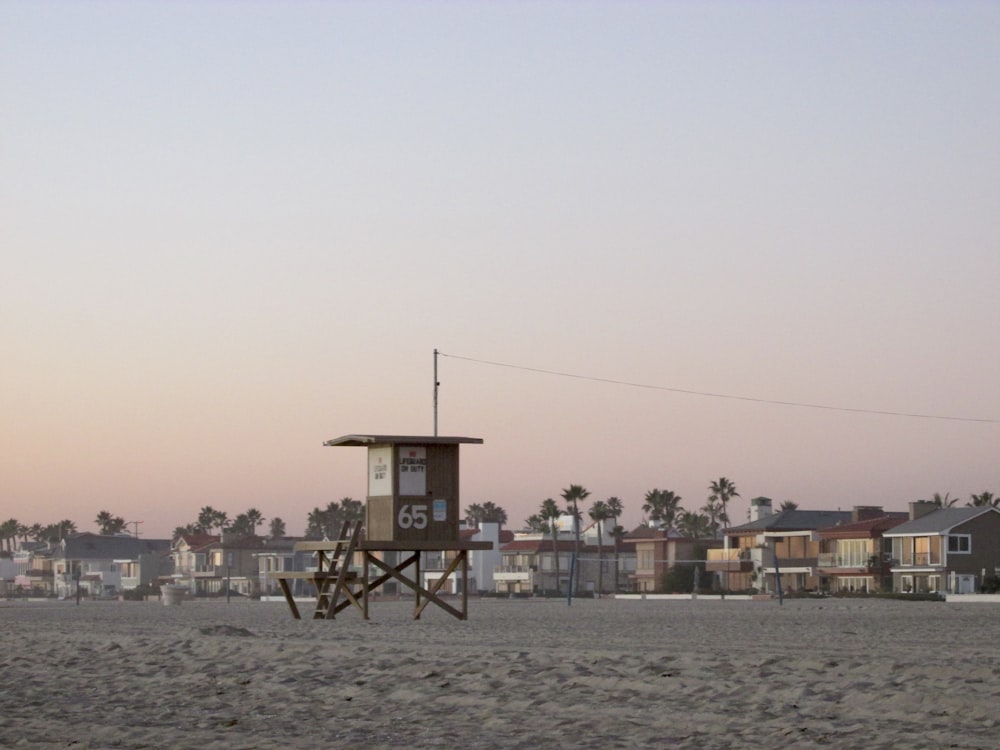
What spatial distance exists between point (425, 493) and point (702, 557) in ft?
309

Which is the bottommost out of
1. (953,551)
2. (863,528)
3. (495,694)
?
(495,694)

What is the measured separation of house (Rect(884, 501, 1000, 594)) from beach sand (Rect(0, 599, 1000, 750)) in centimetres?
7538

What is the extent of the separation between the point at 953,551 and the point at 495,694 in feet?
277

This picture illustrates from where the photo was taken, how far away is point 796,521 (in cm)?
11250

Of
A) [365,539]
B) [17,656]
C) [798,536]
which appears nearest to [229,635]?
[17,656]

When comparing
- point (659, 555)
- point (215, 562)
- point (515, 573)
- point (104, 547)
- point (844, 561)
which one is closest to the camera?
point (844, 561)

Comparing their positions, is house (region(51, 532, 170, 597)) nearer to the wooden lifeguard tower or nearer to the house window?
the house window

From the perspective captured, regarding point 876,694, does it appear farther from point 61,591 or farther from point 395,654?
point 61,591

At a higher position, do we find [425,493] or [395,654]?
[425,493]

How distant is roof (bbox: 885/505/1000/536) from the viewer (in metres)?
92.6

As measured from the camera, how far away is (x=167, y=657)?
1716cm

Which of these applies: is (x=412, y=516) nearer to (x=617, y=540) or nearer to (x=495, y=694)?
(x=495, y=694)

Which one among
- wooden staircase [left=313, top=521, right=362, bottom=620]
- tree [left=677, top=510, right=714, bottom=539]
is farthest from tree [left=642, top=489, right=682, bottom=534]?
wooden staircase [left=313, top=521, right=362, bottom=620]

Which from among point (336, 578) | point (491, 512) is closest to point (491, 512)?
point (491, 512)
